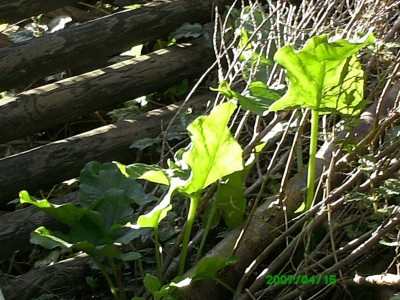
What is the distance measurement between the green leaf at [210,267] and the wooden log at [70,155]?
0.80 meters

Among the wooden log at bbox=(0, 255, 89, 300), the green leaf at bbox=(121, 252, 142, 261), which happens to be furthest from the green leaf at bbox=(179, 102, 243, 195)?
the wooden log at bbox=(0, 255, 89, 300)

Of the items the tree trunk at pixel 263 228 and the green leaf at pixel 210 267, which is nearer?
the green leaf at pixel 210 267

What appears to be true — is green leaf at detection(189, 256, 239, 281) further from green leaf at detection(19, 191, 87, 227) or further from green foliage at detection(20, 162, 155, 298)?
green leaf at detection(19, 191, 87, 227)

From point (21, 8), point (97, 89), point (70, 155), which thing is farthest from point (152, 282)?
point (21, 8)

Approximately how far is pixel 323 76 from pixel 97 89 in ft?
3.66

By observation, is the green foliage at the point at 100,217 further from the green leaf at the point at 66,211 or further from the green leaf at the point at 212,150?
the green leaf at the point at 212,150

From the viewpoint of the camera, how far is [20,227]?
2.39 meters

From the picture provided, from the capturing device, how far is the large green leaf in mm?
1727

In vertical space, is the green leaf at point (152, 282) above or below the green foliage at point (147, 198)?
below

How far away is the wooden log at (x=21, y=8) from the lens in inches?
107

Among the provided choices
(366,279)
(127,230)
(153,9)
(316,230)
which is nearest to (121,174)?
(127,230)

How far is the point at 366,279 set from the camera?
1.86 m

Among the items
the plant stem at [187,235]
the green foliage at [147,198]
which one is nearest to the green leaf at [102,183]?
the green foliage at [147,198]

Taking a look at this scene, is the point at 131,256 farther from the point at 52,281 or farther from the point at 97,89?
the point at 97,89
